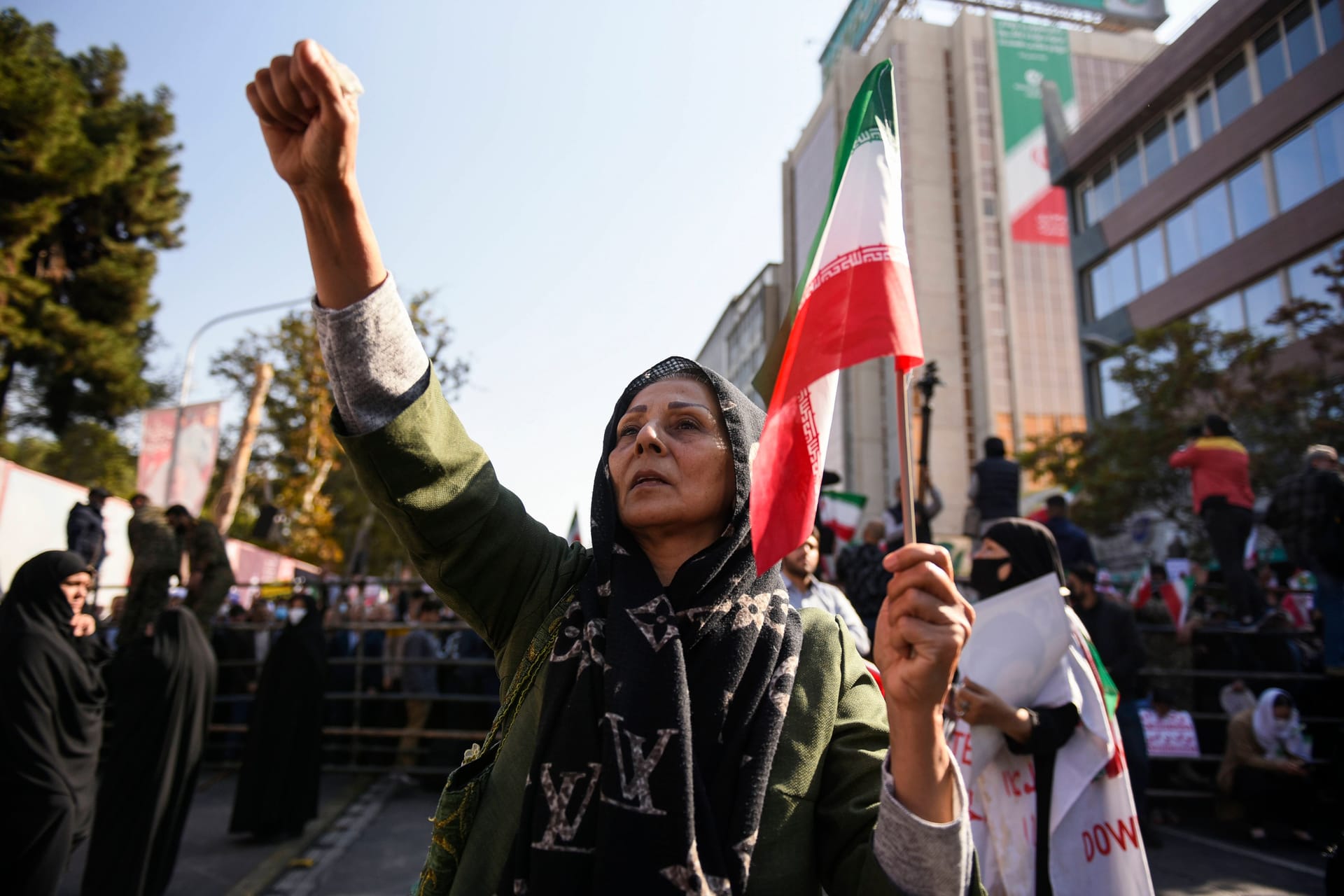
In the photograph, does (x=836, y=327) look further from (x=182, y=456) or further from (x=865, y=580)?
(x=182, y=456)

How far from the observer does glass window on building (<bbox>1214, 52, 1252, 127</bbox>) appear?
914 inches

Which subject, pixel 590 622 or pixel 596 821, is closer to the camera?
pixel 596 821

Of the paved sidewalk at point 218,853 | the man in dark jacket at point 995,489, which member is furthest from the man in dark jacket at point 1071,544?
the paved sidewalk at point 218,853

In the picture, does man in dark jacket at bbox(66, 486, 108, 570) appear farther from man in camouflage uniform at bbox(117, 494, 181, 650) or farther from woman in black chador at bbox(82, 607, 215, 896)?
woman in black chador at bbox(82, 607, 215, 896)

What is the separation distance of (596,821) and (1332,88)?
25.9m

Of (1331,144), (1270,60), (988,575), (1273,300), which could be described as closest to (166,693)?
(988,575)

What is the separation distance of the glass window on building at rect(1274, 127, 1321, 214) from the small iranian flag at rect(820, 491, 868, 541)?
19.0m

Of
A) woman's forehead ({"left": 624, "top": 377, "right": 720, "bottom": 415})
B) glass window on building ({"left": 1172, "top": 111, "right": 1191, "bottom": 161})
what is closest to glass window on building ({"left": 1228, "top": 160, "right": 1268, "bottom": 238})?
glass window on building ({"left": 1172, "top": 111, "right": 1191, "bottom": 161})

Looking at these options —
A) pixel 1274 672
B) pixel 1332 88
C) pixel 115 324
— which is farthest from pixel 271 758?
pixel 1332 88

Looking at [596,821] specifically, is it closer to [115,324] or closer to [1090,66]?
[115,324]

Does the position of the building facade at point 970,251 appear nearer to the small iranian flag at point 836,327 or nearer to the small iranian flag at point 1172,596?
the small iranian flag at point 1172,596

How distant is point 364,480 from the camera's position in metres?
1.47

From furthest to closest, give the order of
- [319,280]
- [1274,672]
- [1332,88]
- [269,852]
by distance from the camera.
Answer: [1332,88] < [1274,672] < [269,852] < [319,280]

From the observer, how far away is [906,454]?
142cm
